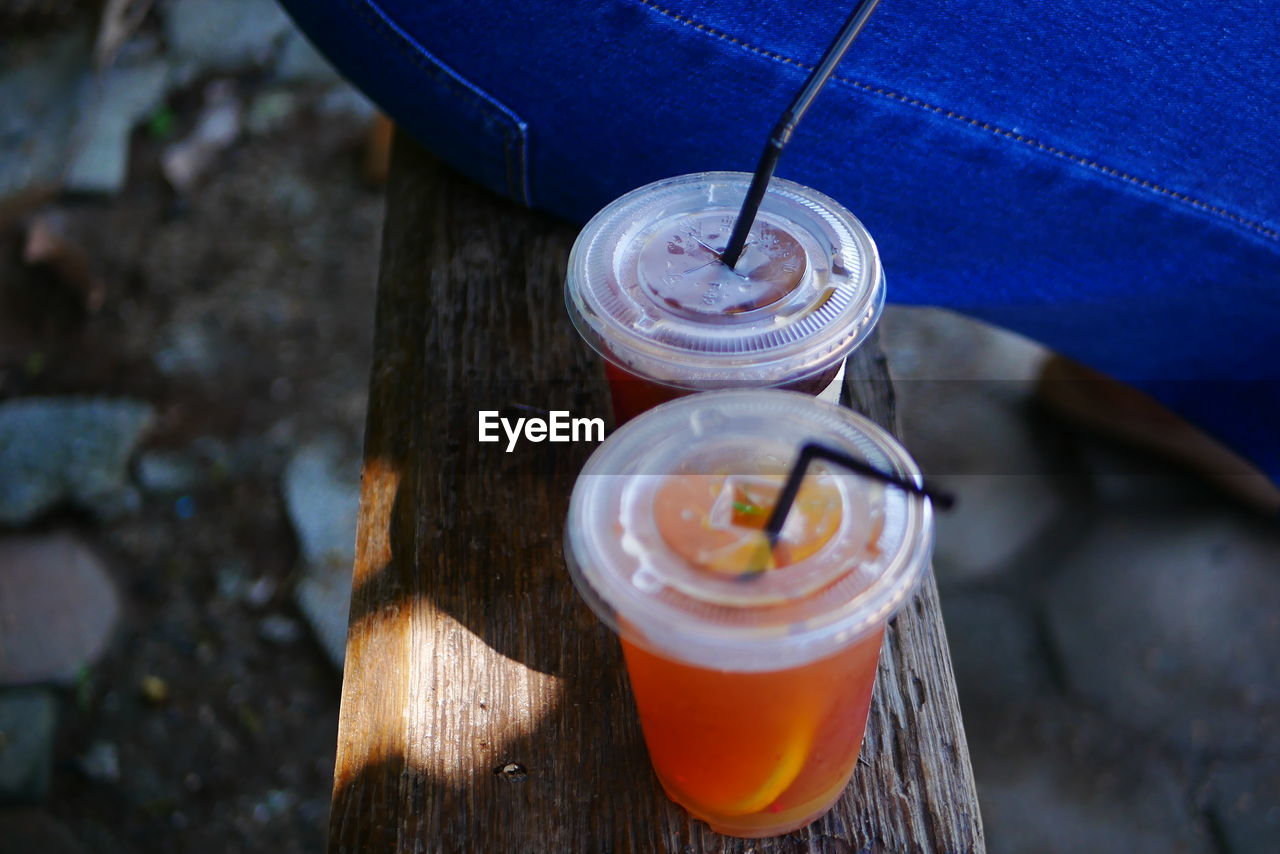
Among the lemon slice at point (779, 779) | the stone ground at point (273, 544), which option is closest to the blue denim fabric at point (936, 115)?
the lemon slice at point (779, 779)

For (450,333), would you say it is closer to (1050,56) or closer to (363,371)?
(1050,56)

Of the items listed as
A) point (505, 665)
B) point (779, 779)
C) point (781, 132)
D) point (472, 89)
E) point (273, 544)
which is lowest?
point (273, 544)

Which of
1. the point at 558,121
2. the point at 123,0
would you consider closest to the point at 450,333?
the point at 558,121

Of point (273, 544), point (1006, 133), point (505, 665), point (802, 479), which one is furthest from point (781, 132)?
point (273, 544)

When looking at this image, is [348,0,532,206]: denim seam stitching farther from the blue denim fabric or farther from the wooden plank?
the wooden plank

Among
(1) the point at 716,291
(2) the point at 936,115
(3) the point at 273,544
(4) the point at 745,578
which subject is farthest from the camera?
(3) the point at 273,544

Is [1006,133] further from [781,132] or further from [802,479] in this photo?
[802,479]

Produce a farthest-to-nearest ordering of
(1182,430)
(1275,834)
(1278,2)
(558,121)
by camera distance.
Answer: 1. (1182,430)
2. (1275,834)
3. (558,121)
4. (1278,2)
